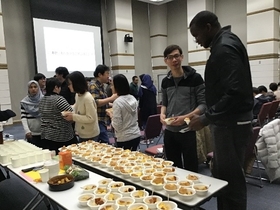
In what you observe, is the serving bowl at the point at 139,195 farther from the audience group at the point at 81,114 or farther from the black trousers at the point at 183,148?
the audience group at the point at 81,114

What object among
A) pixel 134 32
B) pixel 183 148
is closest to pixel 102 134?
pixel 183 148

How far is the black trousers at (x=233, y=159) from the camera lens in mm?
1429

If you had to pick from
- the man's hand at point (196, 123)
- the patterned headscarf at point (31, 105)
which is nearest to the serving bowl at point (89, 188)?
the man's hand at point (196, 123)

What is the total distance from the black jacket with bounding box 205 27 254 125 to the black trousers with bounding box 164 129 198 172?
21.1 inches

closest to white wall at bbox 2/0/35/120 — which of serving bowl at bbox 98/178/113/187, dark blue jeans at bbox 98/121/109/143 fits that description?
dark blue jeans at bbox 98/121/109/143

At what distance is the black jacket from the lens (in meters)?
1.33

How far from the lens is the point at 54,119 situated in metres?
2.36

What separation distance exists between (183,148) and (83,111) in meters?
0.98

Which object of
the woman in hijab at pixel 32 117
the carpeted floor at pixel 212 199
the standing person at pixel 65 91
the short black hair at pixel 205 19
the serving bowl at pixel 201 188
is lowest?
the carpeted floor at pixel 212 199

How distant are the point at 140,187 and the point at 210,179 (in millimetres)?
394

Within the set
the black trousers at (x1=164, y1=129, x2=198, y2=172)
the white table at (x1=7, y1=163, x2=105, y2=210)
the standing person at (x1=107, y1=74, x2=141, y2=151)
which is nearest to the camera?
the white table at (x1=7, y1=163, x2=105, y2=210)

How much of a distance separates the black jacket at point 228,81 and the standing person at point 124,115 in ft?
3.07

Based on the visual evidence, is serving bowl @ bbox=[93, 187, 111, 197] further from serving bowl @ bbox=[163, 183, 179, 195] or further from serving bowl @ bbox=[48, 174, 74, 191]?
serving bowl @ bbox=[163, 183, 179, 195]

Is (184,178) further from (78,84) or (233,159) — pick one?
(78,84)
